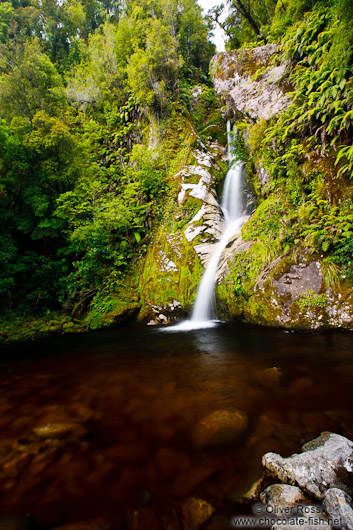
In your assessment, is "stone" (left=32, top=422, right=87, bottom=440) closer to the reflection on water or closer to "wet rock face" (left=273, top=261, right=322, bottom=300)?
the reflection on water

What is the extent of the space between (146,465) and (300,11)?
14826 millimetres

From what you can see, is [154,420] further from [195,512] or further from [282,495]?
[282,495]

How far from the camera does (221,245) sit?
30.3 feet

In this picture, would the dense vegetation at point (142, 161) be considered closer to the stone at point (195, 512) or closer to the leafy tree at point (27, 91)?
the leafy tree at point (27, 91)

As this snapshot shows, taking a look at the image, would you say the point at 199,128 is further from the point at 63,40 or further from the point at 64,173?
the point at 63,40

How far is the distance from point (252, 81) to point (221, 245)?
7740 mm

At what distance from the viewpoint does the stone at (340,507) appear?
140cm

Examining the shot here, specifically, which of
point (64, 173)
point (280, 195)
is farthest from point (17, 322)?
point (280, 195)

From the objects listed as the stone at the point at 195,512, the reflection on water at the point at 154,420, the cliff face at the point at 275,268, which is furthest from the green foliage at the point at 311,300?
the stone at the point at 195,512

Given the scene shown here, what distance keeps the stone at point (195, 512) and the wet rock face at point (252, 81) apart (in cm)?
1061

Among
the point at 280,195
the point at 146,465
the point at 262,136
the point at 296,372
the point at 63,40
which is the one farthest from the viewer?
the point at 63,40

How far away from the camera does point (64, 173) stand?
9.12 metres

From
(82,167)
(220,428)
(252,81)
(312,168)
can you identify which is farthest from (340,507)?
(252,81)

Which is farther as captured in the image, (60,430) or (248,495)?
(60,430)
